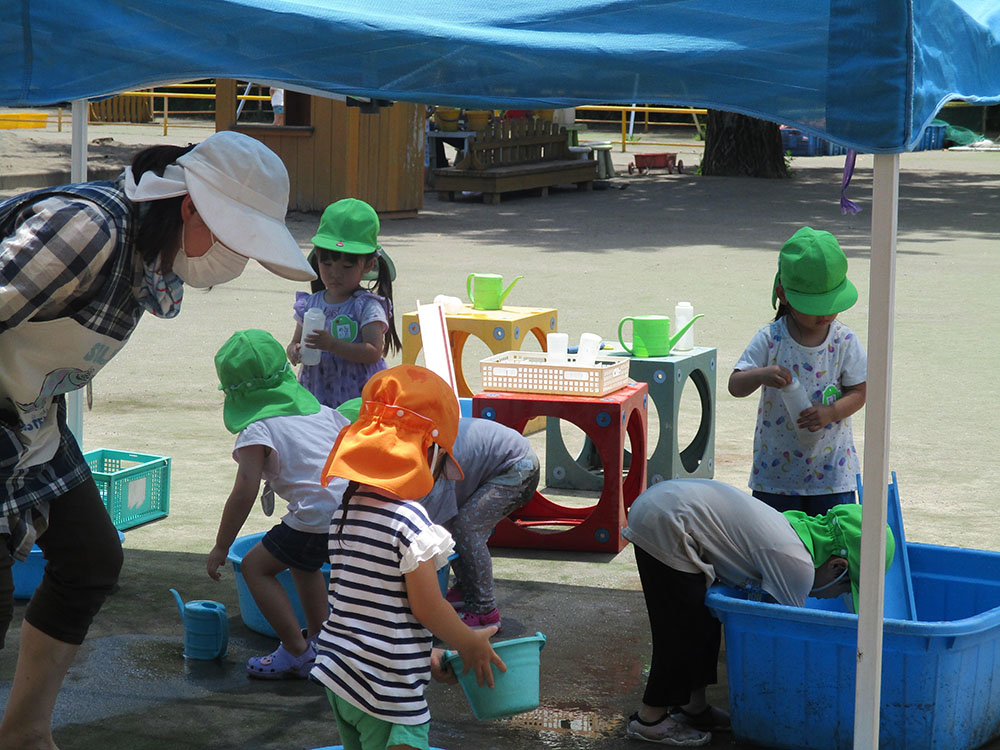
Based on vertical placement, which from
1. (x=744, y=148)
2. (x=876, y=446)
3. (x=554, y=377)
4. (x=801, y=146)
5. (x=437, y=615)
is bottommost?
(x=437, y=615)

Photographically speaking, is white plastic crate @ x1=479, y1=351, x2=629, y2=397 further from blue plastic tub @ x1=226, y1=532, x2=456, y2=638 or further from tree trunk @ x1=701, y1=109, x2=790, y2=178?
tree trunk @ x1=701, y1=109, x2=790, y2=178

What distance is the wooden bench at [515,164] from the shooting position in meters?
19.5

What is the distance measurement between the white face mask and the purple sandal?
1.51 m

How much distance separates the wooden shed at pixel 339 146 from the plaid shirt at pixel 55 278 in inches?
525

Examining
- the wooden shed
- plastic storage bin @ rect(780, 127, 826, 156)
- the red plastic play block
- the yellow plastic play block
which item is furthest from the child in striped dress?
plastic storage bin @ rect(780, 127, 826, 156)

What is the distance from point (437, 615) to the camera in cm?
298

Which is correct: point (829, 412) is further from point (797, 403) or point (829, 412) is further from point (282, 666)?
point (282, 666)

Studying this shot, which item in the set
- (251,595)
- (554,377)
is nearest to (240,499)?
(251,595)

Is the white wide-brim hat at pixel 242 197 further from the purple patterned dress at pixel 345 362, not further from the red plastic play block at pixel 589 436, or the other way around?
the red plastic play block at pixel 589 436

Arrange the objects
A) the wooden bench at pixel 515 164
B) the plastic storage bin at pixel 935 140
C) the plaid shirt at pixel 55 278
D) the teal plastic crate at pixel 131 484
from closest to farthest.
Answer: the plaid shirt at pixel 55 278 < the teal plastic crate at pixel 131 484 < the wooden bench at pixel 515 164 < the plastic storage bin at pixel 935 140

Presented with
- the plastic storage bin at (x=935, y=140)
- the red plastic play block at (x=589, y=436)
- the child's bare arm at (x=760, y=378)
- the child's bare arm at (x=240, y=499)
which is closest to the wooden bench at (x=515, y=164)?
the plastic storage bin at (x=935, y=140)

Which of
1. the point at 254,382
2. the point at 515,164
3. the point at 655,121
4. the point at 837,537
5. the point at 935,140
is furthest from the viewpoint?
the point at 655,121

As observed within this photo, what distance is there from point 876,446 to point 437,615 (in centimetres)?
109

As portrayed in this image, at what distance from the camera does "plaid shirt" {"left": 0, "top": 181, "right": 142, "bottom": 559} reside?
2.85 meters
